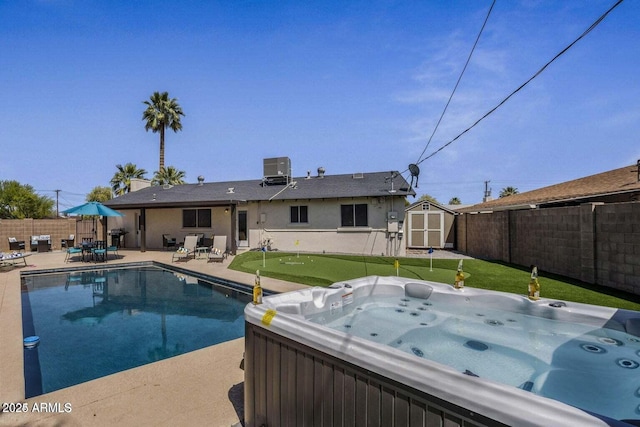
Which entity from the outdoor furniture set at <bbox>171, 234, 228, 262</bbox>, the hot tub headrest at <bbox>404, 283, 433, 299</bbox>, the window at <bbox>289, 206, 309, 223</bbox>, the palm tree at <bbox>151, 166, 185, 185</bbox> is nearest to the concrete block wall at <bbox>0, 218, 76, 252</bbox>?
the outdoor furniture set at <bbox>171, 234, 228, 262</bbox>

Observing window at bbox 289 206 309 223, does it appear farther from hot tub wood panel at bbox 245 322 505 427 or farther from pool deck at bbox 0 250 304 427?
hot tub wood panel at bbox 245 322 505 427

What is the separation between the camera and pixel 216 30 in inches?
382

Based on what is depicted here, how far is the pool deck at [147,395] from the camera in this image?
2.94 metres

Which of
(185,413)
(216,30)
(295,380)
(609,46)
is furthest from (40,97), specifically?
(609,46)

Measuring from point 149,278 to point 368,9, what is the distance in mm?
11353

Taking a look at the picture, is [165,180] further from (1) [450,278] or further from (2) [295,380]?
(2) [295,380]

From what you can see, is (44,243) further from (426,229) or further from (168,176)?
(426,229)

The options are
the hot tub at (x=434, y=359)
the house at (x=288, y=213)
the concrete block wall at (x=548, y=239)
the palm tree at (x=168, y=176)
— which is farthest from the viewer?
the palm tree at (x=168, y=176)

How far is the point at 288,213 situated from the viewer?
56.2 feet

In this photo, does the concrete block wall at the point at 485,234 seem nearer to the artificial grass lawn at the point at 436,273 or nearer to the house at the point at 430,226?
the house at the point at 430,226

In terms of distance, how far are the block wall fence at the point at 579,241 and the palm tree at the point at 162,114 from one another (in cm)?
2756

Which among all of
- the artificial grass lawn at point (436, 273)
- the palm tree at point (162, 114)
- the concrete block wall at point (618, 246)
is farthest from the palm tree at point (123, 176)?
the concrete block wall at point (618, 246)

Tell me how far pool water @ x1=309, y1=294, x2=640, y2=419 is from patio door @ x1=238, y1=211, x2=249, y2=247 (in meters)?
13.0

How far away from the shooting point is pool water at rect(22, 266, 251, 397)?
4.75 metres
